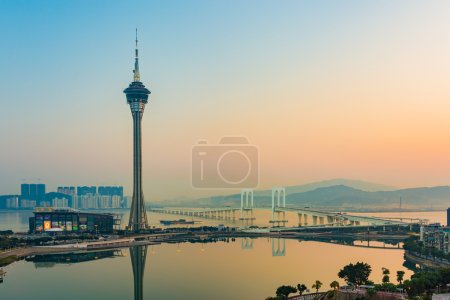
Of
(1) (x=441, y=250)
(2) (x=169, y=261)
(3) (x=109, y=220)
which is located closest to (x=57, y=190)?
(3) (x=109, y=220)

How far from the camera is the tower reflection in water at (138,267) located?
14.2m

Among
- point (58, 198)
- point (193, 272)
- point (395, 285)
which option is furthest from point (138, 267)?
point (58, 198)

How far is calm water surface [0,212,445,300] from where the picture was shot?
45.6ft

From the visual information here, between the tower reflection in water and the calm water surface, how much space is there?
127 millimetres

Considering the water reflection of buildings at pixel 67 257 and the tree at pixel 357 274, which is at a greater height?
the tree at pixel 357 274

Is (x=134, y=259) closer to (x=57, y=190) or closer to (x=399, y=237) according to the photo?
(x=399, y=237)

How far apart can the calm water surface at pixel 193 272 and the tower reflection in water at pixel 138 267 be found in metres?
0.13

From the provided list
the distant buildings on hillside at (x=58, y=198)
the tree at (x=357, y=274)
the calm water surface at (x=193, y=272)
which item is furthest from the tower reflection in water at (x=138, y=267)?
the distant buildings on hillside at (x=58, y=198)

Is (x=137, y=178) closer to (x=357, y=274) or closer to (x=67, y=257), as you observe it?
(x=67, y=257)

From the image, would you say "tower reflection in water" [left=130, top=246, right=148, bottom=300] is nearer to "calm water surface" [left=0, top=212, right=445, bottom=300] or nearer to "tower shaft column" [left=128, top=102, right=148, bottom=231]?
"calm water surface" [left=0, top=212, right=445, bottom=300]

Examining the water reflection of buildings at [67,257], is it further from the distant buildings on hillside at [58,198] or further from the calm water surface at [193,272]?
the distant buildings on hillside at [58,198]

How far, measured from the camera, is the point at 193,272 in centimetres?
1752

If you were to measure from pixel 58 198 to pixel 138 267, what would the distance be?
7603cm

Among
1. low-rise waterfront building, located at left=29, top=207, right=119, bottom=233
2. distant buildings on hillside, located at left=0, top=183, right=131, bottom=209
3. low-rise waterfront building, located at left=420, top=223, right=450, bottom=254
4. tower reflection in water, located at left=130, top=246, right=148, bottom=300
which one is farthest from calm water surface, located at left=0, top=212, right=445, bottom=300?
distant buildings on hillside, located at left=0, top=183, right=131, bottom=209
